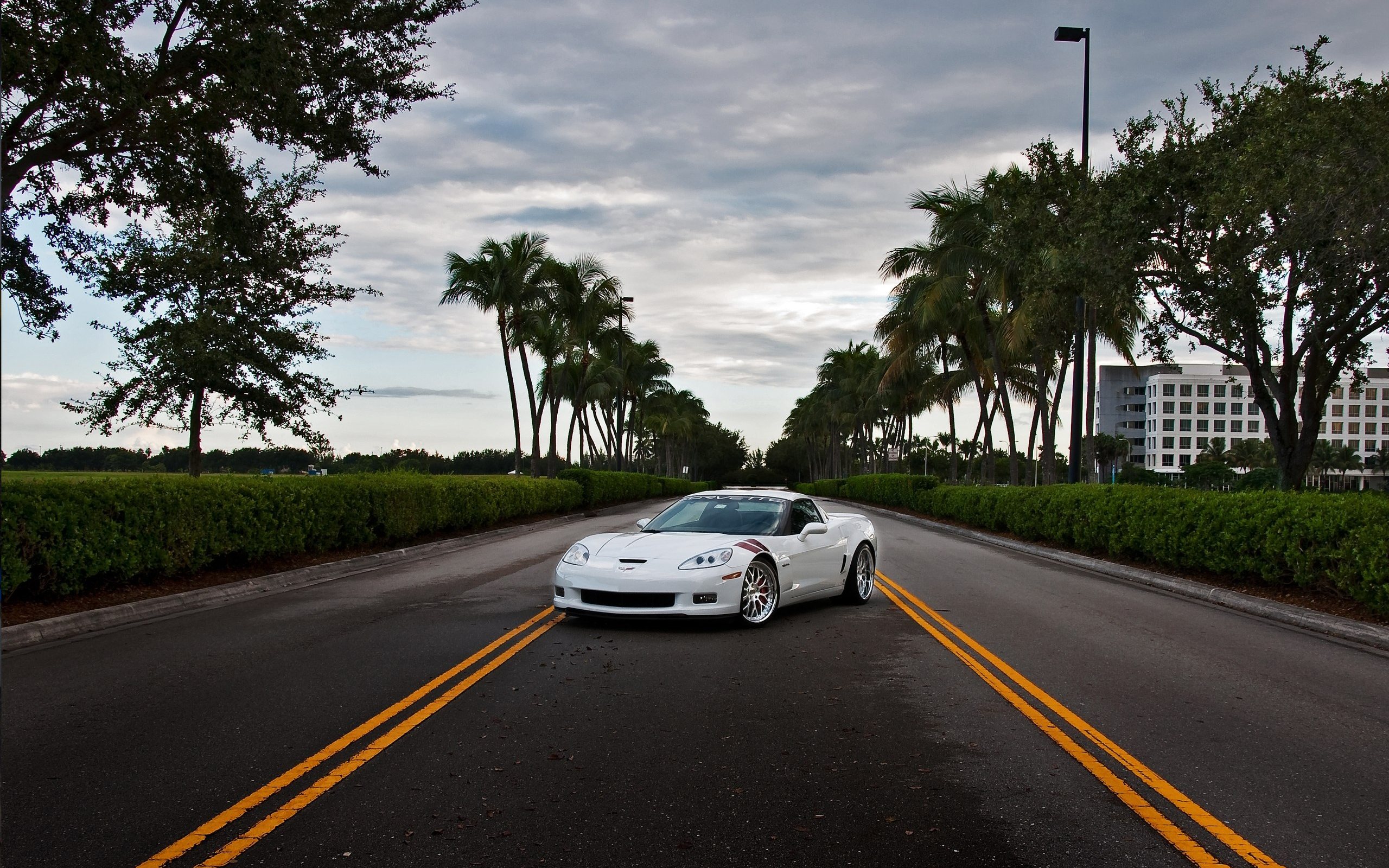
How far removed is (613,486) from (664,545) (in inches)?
1417

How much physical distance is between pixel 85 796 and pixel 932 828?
3.73 meters

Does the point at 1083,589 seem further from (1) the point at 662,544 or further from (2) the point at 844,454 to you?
(2) the point at 844,454

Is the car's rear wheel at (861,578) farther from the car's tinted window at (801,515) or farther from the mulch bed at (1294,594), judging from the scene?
the mulch bed at (1294,594)

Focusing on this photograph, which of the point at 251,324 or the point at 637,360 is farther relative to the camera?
the point at 637,360

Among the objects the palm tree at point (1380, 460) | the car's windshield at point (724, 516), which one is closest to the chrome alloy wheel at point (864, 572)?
the car's windshield at point (724, 516)

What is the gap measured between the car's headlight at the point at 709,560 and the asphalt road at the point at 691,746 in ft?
2.14

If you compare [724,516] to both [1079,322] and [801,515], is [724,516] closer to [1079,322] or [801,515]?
[801,515]

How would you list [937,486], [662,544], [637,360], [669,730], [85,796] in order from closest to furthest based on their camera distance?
[85,796]
[669,730]
[662,544]
[937,486]
[637,360]

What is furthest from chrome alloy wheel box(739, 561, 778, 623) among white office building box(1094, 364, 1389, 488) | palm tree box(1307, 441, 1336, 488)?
white office building box(1094, 364, 1389, 488)

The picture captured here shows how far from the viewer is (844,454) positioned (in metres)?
123

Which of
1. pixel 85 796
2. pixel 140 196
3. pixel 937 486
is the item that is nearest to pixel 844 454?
pixel 937 486

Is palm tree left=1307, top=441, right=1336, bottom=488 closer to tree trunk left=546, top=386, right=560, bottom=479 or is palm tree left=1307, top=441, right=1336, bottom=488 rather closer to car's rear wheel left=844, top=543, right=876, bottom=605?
tree trunk left=546, top=386, right=560, bottom=479

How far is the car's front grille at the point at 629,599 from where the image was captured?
28.5 feet

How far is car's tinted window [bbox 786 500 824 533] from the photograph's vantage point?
10.2 m
